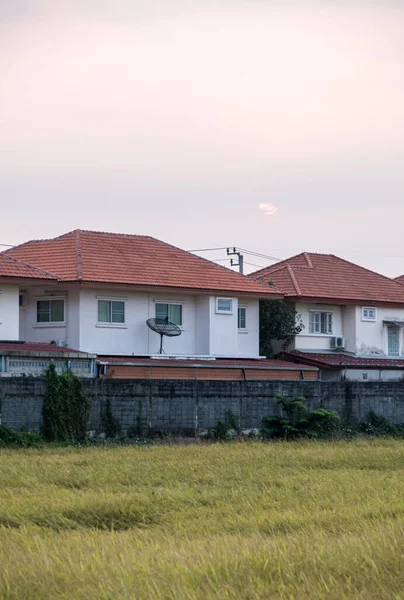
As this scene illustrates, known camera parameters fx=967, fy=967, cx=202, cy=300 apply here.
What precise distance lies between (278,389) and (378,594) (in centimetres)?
2012

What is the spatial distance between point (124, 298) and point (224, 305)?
14.0 feet

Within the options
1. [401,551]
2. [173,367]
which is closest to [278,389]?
[173,367]

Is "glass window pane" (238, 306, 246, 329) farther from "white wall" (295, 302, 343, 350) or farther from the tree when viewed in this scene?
"white wall" (295, 302, 343, 350)

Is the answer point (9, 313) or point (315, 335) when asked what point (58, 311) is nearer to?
point (9, 313)

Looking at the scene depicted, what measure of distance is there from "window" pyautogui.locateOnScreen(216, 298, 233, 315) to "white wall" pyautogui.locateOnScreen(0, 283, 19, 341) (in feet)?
27.2

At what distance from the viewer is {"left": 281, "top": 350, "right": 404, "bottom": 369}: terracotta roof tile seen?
38.2 m

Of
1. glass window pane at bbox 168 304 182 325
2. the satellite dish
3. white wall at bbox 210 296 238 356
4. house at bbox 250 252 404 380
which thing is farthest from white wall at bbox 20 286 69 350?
house at bbox 250 252 404 380

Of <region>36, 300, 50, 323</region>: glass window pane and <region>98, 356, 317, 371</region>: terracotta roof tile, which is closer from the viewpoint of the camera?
<region>98, 356, 317, 371</region>: terracotta roof tile

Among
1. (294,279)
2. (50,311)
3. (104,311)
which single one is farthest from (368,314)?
(50,311)


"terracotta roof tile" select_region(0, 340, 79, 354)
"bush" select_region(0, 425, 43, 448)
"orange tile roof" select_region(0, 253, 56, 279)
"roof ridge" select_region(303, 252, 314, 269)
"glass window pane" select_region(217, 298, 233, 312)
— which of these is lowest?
"bush" select_region(0, 425, 43, 448)

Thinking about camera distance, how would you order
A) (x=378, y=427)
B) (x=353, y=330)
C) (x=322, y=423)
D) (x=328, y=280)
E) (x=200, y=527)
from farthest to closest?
(x=328, y=280) < (x=353, y=330) < (x=378, y=427) < (x=322, y=423) < (x=200, y=527)

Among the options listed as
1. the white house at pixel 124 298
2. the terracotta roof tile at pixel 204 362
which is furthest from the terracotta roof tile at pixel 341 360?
the terracotta roof tile at pixel 204 362

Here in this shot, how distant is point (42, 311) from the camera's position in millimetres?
35031

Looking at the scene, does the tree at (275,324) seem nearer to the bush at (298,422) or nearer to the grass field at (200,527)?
the bush at (298,422)
